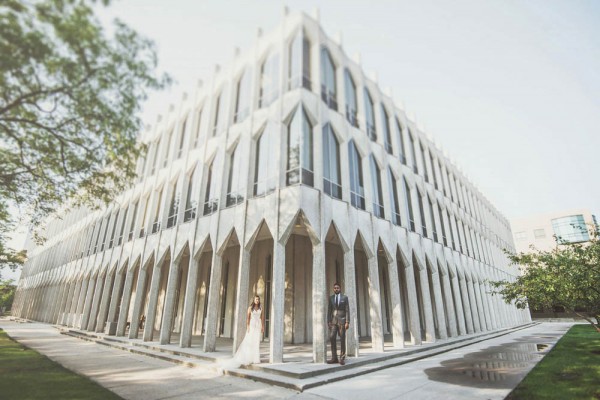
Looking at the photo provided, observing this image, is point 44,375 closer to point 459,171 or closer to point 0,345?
point 0,345

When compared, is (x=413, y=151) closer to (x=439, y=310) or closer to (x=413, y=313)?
(x=439, y=310)

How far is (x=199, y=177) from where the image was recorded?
16.0 m

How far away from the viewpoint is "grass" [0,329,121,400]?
19.0ft

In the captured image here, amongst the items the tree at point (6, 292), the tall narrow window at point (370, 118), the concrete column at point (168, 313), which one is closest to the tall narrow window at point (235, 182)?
the concrete column at point (168, 313)

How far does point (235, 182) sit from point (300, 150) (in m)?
4.22

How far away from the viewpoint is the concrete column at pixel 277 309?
29.9 feet

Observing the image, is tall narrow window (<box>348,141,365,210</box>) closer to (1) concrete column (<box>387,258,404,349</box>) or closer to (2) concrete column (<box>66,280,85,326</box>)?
(1) concrete column (<box>387,258,404,349</box>)

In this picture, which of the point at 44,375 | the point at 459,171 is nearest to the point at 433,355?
the point at 44,375

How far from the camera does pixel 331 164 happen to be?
1307cm

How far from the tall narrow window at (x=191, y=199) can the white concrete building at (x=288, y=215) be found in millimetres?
91

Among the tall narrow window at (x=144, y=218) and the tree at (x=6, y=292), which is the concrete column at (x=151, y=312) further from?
the tree at (x=6, y=292)

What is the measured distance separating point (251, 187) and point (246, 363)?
6.70 m

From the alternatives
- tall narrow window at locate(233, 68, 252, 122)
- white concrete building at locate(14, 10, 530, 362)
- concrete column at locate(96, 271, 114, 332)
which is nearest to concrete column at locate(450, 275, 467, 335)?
white concrete building at locate(14, 10, 530, 362)

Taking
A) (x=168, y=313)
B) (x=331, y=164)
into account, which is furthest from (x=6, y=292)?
(x=331, y=164)
